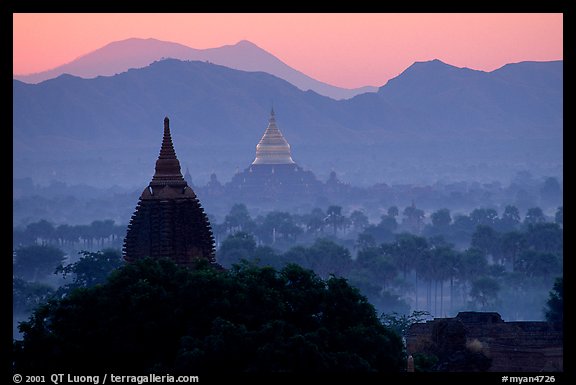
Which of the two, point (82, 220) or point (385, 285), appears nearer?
point (385, 285)

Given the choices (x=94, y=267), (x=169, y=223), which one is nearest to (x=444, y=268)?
(x=94, y=267)

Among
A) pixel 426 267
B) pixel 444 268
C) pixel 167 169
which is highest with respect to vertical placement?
pixel 167 169

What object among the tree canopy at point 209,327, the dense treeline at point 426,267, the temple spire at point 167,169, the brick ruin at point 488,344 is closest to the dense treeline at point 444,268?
the dense treeline at point 426,267

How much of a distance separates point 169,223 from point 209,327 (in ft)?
55.4

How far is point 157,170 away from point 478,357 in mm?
17919

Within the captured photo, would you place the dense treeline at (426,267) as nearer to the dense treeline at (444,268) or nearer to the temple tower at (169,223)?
the dense treeline at (444,268)

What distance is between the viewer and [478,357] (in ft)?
99.4

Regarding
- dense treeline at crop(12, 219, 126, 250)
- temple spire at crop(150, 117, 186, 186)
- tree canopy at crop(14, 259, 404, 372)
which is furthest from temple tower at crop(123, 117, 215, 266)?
dense treeline at crop(12, 219, 126, 250)

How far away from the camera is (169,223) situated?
45.1 m

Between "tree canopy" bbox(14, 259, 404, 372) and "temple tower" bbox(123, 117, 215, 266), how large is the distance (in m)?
14.7

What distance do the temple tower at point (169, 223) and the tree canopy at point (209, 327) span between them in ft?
48.2

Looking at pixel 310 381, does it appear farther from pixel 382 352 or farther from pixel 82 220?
pixel 82 220

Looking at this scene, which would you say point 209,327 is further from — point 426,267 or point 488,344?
point 426,267
